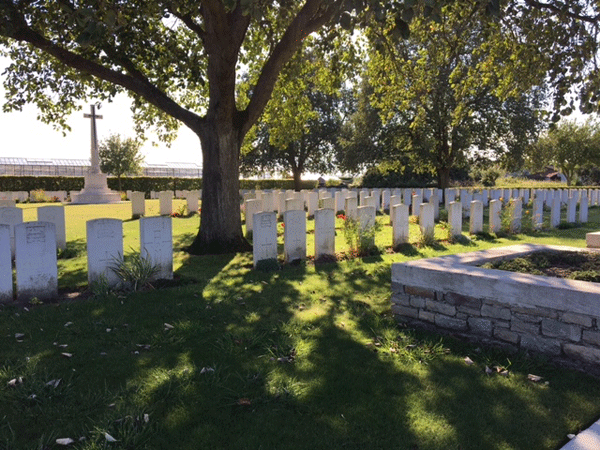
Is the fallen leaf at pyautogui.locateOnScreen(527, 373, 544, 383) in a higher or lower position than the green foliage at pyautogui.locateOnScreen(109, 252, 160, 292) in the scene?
lower

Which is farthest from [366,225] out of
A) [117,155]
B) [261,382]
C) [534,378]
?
[117,155]

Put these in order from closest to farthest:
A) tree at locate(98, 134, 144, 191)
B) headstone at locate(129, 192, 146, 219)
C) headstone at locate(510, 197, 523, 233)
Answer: headstone at locate(510, 197, 523, 233), headstone at locate(129, 192, 146, 219), tree at locate(98, 134, 144, 191)

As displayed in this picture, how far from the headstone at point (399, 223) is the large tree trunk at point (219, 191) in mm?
3023

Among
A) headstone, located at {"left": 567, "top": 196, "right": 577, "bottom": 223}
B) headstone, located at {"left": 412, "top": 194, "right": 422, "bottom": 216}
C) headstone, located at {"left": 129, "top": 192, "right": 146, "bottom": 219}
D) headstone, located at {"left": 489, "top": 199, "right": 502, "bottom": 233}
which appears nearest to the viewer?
headstone, located at {"left": 489, "top": 199, "right": 502, "bottom": 233}

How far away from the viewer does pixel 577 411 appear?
296cm

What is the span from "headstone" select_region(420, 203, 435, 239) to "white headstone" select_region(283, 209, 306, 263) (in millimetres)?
2990

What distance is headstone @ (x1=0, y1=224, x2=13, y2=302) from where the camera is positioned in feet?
16.9

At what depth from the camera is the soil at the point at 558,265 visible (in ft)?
14.3

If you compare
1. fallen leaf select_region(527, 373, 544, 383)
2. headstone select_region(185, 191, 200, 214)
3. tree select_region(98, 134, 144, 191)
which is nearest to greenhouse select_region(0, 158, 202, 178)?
tree select_region(98, 134, 144, 191)

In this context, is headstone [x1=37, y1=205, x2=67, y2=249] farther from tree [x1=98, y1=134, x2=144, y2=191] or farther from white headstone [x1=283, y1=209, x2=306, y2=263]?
tree [x1=98, y1=134, x2=144, y2=191]

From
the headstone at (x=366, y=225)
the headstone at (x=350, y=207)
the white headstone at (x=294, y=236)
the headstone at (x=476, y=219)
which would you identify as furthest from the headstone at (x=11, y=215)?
the headstone at (x=476, y=219)

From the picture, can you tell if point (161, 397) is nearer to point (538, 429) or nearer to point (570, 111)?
point (538, 429)

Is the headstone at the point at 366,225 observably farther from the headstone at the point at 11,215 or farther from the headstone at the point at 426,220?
the headstone at the point at 11,215

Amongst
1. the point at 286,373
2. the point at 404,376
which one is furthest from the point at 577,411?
the point at 286,373
